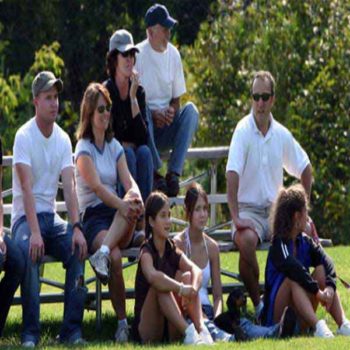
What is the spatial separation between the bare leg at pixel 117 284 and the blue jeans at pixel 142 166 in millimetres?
998

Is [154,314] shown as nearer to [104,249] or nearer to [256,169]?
[104,249]

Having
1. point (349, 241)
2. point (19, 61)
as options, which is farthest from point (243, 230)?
point (19, 61)

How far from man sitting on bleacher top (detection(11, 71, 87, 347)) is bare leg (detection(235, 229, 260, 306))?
144cm

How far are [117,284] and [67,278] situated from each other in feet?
1.27

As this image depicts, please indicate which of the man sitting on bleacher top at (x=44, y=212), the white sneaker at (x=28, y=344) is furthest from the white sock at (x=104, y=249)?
the white sneaker at (x=28, y=344)

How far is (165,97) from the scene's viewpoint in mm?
14039

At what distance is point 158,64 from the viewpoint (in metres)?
14.0

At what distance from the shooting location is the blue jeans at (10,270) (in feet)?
38.4

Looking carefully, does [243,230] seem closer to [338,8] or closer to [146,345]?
[146,345]

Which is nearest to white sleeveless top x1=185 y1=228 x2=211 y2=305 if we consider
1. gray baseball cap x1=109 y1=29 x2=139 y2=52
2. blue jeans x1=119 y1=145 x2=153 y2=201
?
blue jeans x1=119 y1=145 x2=153 y2=201

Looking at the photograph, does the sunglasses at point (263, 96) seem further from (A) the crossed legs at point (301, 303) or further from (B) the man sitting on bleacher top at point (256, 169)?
(A) the crossed legs at point (301, 303)

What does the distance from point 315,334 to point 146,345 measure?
4.09ft

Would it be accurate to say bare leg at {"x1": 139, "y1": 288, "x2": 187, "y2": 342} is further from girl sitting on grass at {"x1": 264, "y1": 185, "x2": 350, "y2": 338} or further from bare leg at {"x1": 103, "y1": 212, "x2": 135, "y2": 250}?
girl sitting on grass at {"x1": 264, "y1": 185, "x2": 350, "y2": 338}

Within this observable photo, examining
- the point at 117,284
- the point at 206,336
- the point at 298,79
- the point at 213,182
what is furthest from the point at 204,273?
the point at 298,79
